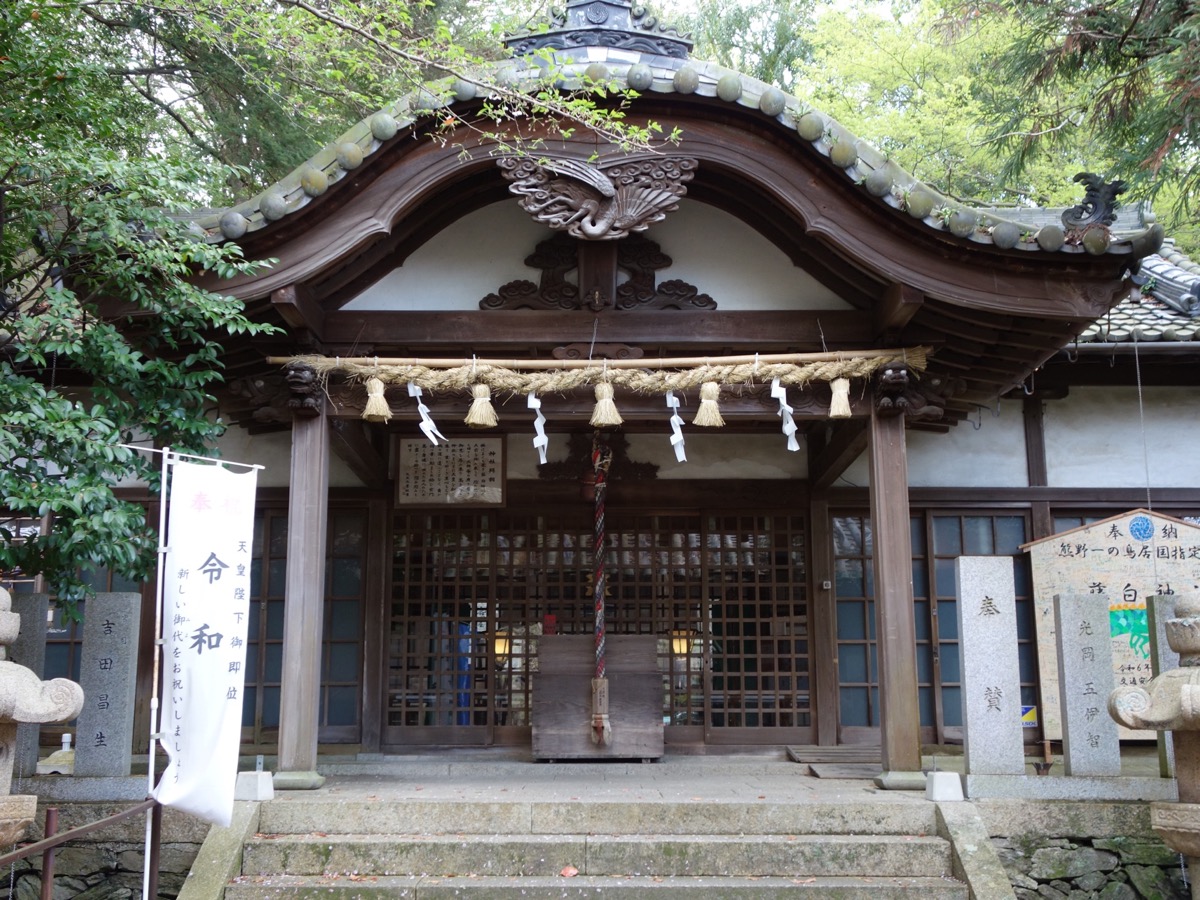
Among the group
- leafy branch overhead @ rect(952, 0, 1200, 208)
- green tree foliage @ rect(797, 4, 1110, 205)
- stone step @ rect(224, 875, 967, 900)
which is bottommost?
stone step @ rect(224, 875, 967, 900)

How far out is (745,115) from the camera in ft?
23.8

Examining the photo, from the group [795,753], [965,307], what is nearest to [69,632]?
[795,753]

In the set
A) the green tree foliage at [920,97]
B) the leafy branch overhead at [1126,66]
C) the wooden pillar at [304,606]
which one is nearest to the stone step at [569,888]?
the wooden pillar at [304,606]

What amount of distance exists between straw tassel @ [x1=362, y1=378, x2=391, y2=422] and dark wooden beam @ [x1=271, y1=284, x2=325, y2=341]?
0.65 metres

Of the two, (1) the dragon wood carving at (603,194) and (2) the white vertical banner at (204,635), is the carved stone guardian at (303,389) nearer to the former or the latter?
(2) the white vertical banner at (204,635)

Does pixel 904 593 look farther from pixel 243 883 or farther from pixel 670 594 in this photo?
pixel 243 883

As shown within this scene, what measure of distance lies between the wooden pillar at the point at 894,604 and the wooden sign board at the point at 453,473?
364 cm

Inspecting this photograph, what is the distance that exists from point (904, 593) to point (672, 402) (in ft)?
7.41

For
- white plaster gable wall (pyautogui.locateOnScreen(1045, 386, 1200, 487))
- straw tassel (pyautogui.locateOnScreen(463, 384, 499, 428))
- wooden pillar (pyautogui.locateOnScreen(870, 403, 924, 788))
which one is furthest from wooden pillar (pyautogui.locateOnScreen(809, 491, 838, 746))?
straw tassel (pyautogui.locateOnScreen(463, 384, 499, 428))

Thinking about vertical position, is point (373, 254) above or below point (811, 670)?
above

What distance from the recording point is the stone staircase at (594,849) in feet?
19.6

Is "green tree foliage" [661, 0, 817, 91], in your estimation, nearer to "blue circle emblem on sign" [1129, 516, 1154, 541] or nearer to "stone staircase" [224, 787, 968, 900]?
"blue circle emblem on sign" [1129, 516, 1154, 541]

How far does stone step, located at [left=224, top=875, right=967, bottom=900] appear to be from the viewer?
5914 mm

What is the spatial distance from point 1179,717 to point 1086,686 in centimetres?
112
